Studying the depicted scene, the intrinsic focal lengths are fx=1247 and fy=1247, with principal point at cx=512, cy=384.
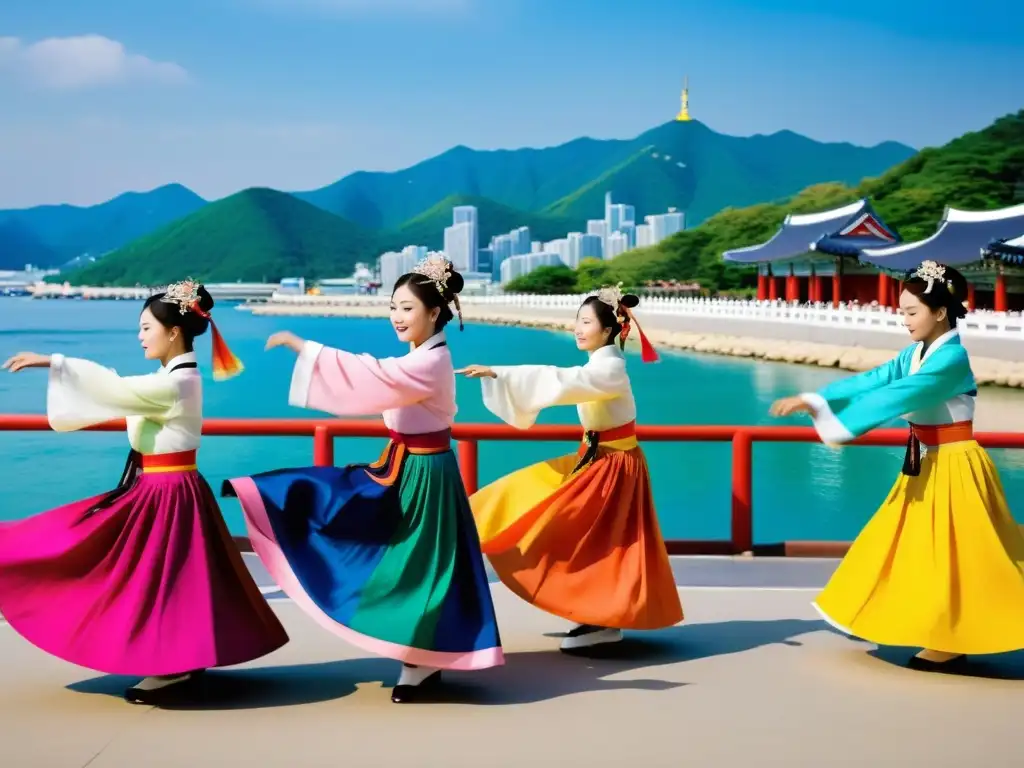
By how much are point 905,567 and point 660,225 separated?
571ft

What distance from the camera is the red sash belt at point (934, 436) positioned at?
4.30 m

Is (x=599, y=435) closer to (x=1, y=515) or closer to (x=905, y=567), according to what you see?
(x=905, y=567)

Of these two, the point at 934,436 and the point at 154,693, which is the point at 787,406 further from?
the point at 154,693

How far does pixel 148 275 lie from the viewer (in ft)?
623

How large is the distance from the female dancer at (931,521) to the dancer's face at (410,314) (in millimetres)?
1165

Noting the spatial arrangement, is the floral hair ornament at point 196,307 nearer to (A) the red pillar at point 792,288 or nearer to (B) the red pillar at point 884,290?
(B) the red pillar at point 884,290

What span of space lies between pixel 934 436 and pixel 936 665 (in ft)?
2.56

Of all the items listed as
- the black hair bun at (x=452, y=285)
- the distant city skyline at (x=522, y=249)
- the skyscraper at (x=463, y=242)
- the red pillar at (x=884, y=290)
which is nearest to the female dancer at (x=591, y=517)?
the black hair bun at (x=452, y=285)

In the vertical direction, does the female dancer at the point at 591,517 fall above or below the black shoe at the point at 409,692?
above

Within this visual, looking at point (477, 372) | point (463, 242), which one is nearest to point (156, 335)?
point (477, 372)

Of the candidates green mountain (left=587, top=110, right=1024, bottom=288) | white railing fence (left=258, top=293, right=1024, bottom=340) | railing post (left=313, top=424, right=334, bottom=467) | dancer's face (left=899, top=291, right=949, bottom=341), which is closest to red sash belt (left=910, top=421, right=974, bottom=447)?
dancer's face (left=899, top=291, right=949, bottom=341)

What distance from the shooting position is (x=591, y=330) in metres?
4.60

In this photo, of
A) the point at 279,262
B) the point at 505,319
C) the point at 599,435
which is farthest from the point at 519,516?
the point at 279,262

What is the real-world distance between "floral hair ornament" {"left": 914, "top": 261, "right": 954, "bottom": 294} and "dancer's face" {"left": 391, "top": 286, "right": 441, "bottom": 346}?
1.75m
